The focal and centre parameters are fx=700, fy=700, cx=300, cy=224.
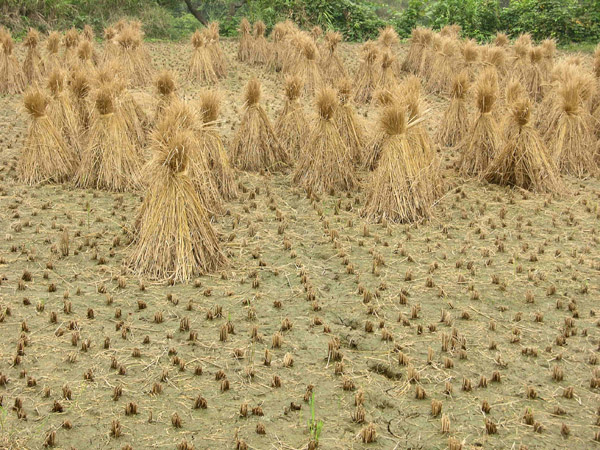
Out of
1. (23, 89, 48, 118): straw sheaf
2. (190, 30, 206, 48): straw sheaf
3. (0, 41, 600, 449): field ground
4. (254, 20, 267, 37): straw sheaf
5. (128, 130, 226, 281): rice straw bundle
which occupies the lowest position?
(0, 41, 600, 449): field ground

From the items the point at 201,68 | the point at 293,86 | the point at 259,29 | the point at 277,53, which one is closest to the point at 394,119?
the point at 293,86

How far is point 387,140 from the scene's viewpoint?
6703 millimetres

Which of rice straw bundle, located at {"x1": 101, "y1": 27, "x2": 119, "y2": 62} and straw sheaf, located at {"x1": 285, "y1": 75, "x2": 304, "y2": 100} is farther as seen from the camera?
rice straw bundle, located at {"x1": 101, "y1": 27, "x2": 119, "y2": 62}

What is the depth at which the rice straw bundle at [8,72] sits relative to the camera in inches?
441

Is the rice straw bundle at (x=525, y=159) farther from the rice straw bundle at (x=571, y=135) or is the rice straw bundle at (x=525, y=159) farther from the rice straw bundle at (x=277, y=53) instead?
the rice straw bundle at (x=277, y=53)

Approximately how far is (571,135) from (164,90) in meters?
4.71

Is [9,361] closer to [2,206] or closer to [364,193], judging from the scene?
[2,206]

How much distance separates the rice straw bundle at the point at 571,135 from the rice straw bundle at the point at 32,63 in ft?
26.3

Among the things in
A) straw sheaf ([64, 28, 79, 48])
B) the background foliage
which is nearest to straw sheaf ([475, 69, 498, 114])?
straw sheaf ([64, 28, 79, 48])

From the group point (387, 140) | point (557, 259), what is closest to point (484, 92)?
point (387, 140)

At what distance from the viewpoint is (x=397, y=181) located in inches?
259

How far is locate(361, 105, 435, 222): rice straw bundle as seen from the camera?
655 cm

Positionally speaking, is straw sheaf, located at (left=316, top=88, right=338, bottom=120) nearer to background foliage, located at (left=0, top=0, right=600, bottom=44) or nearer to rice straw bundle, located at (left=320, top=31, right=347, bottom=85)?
rice straw bundle, located at (left=320, top=31, right=347, bottom=85)

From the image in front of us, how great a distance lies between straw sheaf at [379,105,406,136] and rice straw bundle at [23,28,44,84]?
707 centimetres
